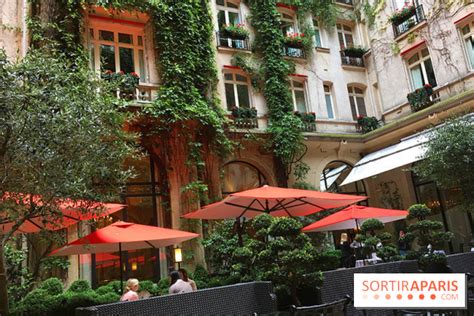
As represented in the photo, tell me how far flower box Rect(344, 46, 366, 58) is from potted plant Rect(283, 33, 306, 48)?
248 cm

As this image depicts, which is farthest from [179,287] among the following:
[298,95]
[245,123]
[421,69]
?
[421,69]

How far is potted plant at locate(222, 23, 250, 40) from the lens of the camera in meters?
16.6

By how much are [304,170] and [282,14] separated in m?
7.11

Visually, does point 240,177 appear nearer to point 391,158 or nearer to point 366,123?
point 391,158

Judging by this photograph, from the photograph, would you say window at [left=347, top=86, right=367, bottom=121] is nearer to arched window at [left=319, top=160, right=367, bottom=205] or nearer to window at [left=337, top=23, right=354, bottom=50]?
window at [left=337, top=23, right=354, bottom=50]

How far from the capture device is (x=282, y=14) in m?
18.7

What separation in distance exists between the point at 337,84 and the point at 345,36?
2.90m

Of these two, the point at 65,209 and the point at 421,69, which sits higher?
the point at 421,69

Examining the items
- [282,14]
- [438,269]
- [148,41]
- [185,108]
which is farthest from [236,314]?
[282,14]

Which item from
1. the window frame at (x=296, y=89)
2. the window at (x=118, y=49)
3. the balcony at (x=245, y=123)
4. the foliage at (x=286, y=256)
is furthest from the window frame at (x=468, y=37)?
the foliage at (x=286, y=256)

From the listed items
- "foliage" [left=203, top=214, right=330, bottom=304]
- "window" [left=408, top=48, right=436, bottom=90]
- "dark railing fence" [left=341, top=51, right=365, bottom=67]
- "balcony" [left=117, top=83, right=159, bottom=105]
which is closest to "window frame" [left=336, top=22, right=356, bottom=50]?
"dark railing fence" [left=341, top=51, right=365, bottom=67]

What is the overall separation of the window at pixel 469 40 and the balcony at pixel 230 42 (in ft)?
25.9

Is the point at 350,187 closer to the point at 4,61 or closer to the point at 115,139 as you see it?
the point at 115,139

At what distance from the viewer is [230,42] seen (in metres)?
16.7
